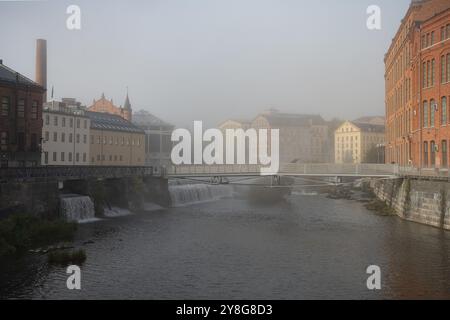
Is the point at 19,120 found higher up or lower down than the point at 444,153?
higher up

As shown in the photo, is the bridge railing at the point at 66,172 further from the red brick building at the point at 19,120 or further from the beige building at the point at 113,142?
the beige building at the point at 113,142

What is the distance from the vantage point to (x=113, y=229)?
4291cm

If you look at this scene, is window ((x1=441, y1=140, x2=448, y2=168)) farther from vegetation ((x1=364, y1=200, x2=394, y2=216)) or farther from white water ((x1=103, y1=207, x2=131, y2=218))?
white water ((x1=103, y1=207, x2=131, y2=218))

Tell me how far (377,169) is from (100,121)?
50.6m

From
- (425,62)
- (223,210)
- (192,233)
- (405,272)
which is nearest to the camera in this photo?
(405,272)

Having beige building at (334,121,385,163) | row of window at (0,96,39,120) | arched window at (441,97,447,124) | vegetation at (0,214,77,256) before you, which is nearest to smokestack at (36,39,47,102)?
row of window at (0,96,39,120)

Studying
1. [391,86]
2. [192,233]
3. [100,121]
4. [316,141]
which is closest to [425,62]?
[391,86]

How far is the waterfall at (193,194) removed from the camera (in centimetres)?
7012

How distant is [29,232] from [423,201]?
114 ft

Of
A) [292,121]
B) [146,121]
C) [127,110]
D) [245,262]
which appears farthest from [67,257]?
[292,121]

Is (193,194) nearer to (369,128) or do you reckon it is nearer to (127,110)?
(127,110)

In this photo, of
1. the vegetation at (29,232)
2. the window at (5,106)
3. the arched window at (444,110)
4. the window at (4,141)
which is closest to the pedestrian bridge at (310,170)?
the arched window at (444,110)

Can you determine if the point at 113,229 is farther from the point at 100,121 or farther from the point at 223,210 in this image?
the point at 100,121

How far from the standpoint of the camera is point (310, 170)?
5847 cm
